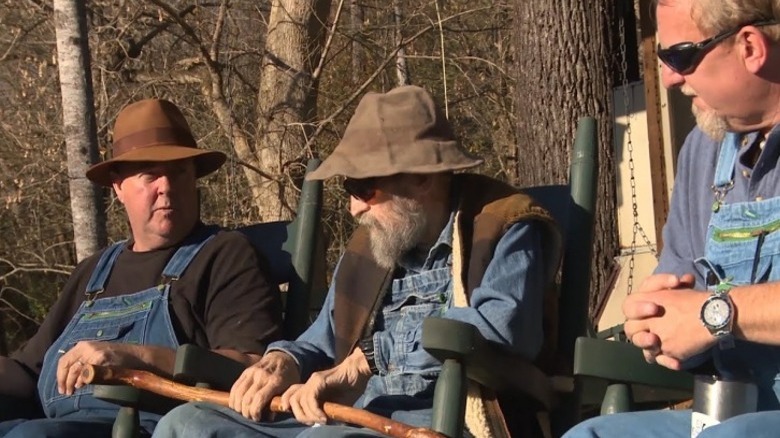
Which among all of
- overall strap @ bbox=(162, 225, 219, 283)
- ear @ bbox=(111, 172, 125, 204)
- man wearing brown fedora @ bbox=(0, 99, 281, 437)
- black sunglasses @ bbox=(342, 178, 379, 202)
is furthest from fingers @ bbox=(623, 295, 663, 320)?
ear @ bbox=(111, 172, 125, 204)

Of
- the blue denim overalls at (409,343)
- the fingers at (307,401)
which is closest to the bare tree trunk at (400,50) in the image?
the blue denim overalls at (409,343)

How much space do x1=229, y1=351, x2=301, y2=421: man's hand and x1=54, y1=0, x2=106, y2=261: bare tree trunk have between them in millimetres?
2564

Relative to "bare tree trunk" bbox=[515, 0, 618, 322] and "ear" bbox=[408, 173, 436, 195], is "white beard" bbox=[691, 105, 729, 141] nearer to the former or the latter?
"ear" bbox=[408, 173, 436, 195]

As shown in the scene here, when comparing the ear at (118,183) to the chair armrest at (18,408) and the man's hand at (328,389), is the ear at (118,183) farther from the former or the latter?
the man's hand at (328,389)

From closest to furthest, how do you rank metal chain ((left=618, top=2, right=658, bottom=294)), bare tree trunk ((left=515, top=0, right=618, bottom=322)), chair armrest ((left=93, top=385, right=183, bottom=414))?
1. chair armrest ((left=93, top=385, right=183, bottom=414))
2. bare tree trunk ((left=515, top=0, right=618, bottom=322))
3. metal chain ((left=618, top=2, right=658, bottom=294))

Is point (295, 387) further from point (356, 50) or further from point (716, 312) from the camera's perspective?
point (356, 50)

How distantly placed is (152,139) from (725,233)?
2243mm

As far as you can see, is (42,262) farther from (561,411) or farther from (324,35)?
(561,411)

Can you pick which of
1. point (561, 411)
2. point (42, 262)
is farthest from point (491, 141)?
point (561, 411)

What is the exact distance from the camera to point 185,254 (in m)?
4.10

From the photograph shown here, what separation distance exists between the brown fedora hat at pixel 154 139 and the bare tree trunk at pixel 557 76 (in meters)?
2.35

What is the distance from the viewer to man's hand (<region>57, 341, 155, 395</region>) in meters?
3.55

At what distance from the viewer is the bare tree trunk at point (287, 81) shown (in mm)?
8617

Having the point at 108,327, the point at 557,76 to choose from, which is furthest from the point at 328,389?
the point at 557,76
